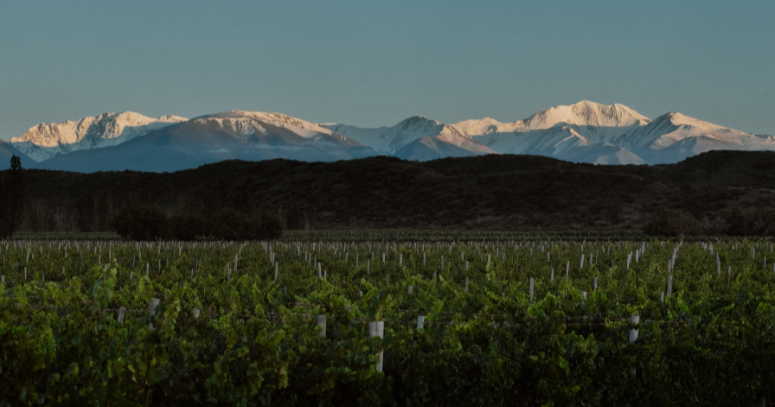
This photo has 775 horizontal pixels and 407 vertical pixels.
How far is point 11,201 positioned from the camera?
149 feet

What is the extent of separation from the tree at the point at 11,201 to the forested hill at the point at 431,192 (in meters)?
19.9

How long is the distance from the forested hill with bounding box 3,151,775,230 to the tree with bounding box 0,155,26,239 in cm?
1994

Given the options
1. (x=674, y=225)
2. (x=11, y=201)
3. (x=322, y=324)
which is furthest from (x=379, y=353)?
(x=674, y=225)

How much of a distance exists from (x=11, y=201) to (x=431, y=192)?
69.4m

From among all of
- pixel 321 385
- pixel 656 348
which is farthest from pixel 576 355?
pixel 321 385

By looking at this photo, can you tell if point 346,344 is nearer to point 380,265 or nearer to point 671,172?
point 380,265

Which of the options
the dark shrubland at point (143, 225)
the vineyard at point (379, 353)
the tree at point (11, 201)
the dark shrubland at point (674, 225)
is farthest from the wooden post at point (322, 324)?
the dark shrubland at point (674, 225)

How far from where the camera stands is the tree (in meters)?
45.6

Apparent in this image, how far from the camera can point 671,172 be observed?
134625mm

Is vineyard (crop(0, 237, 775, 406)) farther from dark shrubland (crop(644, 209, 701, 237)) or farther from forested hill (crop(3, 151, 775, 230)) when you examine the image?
forested hill (crop(3, 151, 775, 230))

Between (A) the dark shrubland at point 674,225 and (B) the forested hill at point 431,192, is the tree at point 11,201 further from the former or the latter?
(A) the dark shrubland at point 674,225

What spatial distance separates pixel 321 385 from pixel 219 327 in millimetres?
1619

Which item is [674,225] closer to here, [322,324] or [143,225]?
[143,225]

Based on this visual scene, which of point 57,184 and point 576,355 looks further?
point 57,184
